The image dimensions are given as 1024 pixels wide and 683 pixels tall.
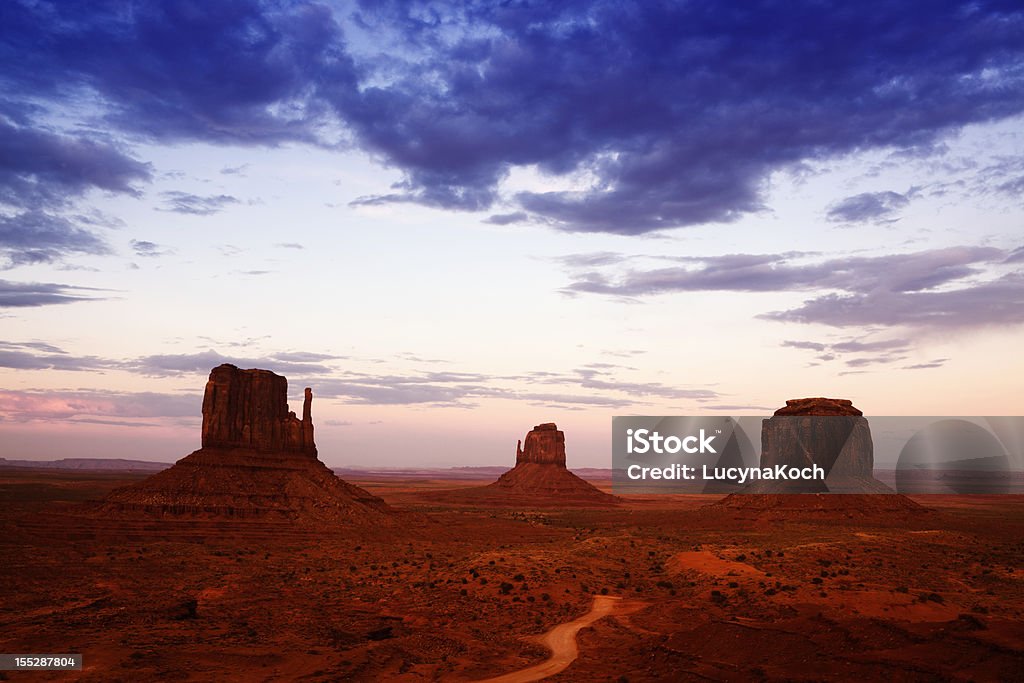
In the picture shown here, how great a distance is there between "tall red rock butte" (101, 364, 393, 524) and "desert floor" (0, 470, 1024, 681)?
5702 mm

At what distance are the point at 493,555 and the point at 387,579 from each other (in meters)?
7.52

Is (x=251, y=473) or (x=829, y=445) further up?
(x=829, y=445)

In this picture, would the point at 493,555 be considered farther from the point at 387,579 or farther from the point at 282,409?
the point at 282,409

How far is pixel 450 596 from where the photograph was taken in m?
41.5

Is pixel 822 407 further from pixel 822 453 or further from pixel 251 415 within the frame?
pixel 251 415

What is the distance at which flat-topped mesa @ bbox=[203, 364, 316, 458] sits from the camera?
8769cm

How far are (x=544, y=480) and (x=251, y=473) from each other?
99.9 meters

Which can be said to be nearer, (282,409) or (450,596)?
(450,596)

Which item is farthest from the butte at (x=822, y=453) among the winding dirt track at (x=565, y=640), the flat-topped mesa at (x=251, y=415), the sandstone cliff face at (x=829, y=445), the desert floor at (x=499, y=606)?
the flat-topped mesa at (x=251, y=415)

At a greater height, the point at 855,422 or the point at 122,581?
the point at 855,422

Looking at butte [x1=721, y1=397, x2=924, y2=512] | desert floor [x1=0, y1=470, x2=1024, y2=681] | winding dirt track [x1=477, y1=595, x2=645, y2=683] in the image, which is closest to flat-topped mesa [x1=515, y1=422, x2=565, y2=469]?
butte [x1=721, y1=397, x2=924, y2=512]

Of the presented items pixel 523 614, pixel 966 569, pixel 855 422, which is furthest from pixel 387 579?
pixel 855 422

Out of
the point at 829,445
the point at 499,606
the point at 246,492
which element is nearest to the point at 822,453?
the point at 829,445

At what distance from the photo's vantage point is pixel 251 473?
8519 cm
